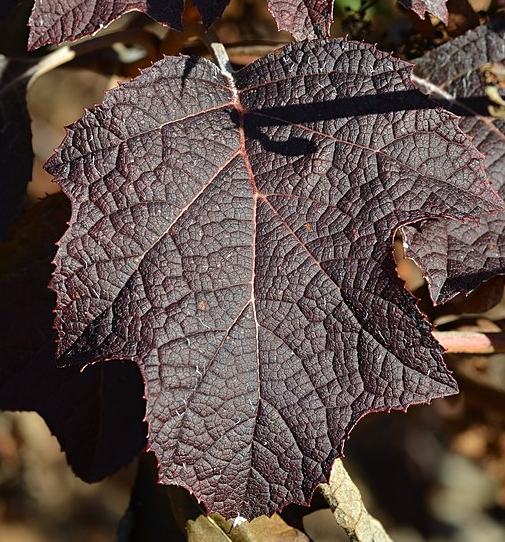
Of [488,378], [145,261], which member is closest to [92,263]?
[145,261]

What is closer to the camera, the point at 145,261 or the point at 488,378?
the point at 145,261

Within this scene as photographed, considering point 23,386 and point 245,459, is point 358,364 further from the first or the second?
point 23,386

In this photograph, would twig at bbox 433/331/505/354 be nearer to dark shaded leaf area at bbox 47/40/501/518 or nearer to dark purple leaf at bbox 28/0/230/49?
dark shaded leaf area at bbox 47/40/501/518

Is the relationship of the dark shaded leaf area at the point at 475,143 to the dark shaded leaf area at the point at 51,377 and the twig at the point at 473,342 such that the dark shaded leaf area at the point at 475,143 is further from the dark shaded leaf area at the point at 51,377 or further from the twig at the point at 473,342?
the dark shaded leaf area at the point at 51,377

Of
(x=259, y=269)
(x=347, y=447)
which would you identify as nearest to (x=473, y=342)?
(x=259, y=269)

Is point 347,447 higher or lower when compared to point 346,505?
higher

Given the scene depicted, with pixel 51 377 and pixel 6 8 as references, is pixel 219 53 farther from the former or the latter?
pixel 51 377

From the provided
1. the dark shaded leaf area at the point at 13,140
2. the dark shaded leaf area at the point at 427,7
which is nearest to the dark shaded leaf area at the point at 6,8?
the dark shaded leaf area at the point at 13,140
